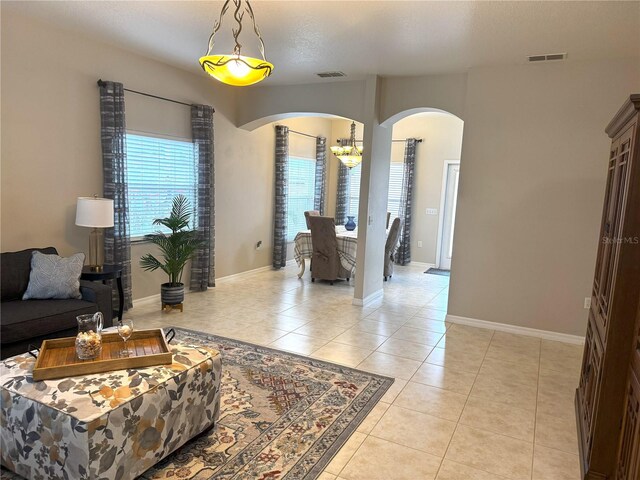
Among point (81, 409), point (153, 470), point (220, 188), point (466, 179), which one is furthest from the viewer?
point (220, 188)

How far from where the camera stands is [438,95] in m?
4.91

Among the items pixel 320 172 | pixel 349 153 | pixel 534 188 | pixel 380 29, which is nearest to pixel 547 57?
pixel 534 188

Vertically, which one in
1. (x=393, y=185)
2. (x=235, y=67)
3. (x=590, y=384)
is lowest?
(x=590, y=384)

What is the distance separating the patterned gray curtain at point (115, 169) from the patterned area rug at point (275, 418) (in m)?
1.56

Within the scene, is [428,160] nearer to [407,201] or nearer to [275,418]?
[407,201]

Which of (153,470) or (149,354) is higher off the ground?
(149,354)

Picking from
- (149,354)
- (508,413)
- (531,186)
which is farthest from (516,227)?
(149,354)

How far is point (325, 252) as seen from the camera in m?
6.47

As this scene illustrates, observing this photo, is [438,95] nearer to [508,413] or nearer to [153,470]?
[508,413]

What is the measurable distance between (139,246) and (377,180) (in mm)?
2912

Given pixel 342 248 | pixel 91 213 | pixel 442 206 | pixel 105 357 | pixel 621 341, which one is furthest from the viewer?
pixel 442 206

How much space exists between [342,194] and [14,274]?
6.18 metres

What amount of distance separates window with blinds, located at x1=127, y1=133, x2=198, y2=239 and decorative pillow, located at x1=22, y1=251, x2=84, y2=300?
1.35 meters

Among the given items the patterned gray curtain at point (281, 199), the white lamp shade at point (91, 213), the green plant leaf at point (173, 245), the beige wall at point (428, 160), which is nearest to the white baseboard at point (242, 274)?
the patterned gray curtain at point (281, 199)
